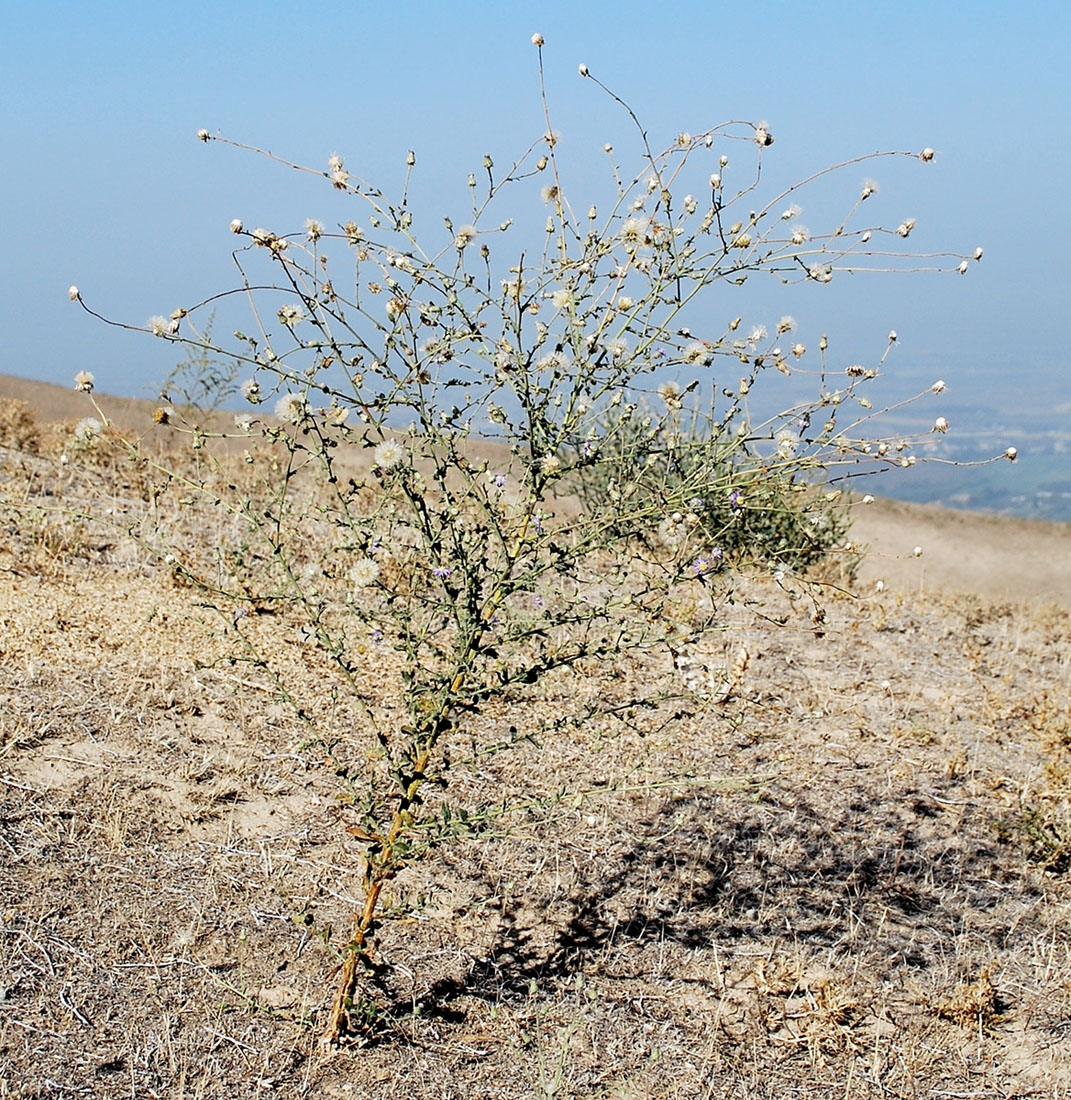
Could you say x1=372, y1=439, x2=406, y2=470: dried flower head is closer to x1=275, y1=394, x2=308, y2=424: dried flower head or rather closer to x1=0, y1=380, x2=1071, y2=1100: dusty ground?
x1=275, y1=394, x2=308, y2=424: dried flower head

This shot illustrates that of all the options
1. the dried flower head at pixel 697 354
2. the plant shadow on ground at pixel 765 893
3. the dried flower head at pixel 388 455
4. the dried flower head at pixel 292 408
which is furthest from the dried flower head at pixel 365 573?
the plant shadow on ground at pixel 765 893

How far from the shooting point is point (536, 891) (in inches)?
146

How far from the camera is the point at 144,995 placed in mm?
2965

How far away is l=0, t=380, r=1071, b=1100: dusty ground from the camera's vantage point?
296 centimetres

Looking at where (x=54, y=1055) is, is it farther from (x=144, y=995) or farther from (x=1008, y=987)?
(x=1008, y=987)

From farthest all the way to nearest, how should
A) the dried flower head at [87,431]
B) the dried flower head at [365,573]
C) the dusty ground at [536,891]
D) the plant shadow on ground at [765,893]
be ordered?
the plant shadow on ground at [765,893] → the dusty ground at [536,891] → the dried flower head at [87,431] → the dried flower head at [365,573]

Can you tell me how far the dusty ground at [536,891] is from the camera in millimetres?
2959

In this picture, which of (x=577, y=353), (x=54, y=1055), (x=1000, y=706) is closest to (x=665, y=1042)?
(x=54, y=1055)

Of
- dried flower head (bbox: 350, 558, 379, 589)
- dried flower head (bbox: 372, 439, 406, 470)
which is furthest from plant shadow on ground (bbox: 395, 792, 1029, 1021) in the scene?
dried flower head (bbox: 372, 439, 406, 470)

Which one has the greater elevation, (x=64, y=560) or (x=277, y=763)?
(x=64, y=560)

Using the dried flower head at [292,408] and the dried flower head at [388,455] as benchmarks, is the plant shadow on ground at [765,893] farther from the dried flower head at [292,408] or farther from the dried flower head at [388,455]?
the dried flower head at [292,408]

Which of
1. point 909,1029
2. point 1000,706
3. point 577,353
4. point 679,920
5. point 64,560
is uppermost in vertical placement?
point 577,353

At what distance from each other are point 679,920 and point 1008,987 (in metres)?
1.09

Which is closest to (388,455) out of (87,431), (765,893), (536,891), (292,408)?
(292,408)
